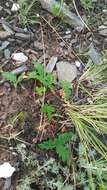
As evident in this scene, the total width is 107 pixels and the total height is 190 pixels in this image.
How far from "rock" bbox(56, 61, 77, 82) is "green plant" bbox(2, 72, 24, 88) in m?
0.28

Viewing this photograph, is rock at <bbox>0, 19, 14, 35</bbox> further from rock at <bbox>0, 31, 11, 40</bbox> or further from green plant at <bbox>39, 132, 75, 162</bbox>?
green plant at <bbox>39, 132, 75, 162</bbox>

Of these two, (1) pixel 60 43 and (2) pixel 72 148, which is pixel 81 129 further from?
(1) pixel 60 43

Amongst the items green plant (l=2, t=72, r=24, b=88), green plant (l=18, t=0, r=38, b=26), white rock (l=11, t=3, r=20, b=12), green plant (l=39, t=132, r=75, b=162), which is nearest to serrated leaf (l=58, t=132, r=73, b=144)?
green plant (l=39, t=132, r=75, b=162)

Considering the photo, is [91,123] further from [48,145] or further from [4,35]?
[4,35]

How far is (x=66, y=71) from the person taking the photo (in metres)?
2.94

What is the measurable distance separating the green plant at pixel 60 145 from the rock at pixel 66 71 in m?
0.45

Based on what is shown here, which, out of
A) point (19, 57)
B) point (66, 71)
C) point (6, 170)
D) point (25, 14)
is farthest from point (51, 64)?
point (6, 170)

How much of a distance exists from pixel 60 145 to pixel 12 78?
0.50 metres

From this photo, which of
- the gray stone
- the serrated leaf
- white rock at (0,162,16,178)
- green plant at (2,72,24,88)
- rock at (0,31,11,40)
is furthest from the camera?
rock at (0,31,11,40)

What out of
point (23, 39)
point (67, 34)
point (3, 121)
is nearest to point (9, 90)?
point (3, 121)

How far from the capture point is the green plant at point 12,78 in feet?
8.94

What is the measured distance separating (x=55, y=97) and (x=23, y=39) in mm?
481

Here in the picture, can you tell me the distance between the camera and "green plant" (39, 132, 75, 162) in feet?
8.47

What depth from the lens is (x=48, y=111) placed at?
2693 mm
